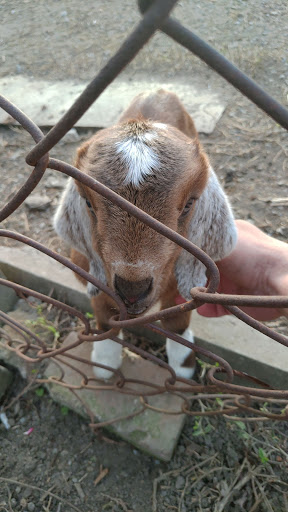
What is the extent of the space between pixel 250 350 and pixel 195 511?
0.98 metres

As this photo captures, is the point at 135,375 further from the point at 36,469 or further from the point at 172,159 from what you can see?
the point at 172,159

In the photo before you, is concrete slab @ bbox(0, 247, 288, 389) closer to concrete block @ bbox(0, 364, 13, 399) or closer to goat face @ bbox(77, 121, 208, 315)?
concrete block @ bbox(0, 364, 13, 399)

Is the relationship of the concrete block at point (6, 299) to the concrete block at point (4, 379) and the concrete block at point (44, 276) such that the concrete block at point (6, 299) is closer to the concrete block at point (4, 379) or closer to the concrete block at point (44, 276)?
the concrete block at point (44, 276)

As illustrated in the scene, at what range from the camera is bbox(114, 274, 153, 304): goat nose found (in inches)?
57.8

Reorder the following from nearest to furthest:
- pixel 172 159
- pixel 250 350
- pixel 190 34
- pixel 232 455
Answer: pixel 190 34 → pixel 172 159 → pixel 232 455 → pixel 250 350

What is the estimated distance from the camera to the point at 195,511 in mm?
2197

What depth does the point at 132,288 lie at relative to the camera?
1.47m

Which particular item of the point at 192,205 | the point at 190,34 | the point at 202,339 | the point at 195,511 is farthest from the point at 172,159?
the point at 195,511

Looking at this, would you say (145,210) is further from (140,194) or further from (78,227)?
(78,227)

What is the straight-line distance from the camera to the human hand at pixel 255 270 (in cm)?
214

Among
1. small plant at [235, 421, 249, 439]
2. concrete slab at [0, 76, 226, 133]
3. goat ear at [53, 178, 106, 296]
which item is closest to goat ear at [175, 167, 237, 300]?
goat ear at [53, 178, 106, 296]

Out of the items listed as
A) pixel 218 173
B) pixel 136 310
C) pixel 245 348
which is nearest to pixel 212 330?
pixel 245 348

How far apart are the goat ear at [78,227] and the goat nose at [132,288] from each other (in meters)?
0.56

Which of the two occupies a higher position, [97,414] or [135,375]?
[135,375]
